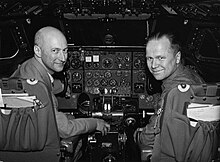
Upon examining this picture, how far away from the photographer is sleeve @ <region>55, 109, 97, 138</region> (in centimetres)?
266

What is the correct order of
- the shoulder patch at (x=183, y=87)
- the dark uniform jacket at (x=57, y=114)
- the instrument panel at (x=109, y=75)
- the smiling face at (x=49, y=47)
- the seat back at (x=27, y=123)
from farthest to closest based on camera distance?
the instrument panel at (x=109, y=75)
the smiling face at (x=49, y=47)
the dark uniform jacket at (x=57, y=114)
the seat back at (x=27, y=123)
the shoulder patch at (x=183, y=87)

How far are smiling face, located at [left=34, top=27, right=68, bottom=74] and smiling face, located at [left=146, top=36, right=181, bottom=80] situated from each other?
2.31 feet

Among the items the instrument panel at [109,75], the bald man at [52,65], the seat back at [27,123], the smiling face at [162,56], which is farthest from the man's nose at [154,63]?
the instrument panel at [109,75]

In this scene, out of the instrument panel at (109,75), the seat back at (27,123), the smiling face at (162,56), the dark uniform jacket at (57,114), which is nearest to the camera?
the seat back at (27,123)

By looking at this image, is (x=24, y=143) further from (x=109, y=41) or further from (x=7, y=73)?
(x=109, y=41)

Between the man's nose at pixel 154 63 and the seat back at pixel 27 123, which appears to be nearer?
the seat back at pixel 27 123

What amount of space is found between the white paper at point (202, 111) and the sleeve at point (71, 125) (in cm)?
84

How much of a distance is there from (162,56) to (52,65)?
2.86ft

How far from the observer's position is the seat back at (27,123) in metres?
2.39

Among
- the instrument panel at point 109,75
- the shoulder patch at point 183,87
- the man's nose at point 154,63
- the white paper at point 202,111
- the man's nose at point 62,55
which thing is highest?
the man's nose at point 62,55

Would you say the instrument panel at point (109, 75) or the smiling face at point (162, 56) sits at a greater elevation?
the smiling face at point (162, 56)

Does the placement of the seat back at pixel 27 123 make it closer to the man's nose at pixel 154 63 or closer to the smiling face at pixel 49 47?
the smiling face at pixel 49 47

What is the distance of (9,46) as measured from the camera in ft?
14.3

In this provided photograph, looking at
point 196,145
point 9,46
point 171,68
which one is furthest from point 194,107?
point 9,46
